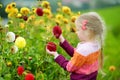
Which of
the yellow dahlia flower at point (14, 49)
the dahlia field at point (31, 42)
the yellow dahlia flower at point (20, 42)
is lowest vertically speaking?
the dahlia field at point (31, 42)

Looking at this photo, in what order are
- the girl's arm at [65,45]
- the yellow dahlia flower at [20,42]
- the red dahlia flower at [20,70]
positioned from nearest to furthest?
1. the red dahlia flower at [20,70]
2. the yellow dahlia flower at [20,42]
3. the girl's arm at [65,45]

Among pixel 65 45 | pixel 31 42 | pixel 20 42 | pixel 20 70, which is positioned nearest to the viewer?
pixel 20 70

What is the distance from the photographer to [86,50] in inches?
156

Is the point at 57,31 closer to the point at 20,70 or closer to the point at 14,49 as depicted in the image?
the point at 14,49

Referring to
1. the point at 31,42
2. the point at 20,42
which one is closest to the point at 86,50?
the point at 20,42

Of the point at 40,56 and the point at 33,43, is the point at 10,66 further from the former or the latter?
the point at 33,43

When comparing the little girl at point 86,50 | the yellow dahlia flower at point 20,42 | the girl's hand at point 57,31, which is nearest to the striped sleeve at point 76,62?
the little girl at point 86,50

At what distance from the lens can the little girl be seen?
3971mm

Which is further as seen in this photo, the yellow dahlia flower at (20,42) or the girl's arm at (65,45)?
the girl's arm at (65,45)

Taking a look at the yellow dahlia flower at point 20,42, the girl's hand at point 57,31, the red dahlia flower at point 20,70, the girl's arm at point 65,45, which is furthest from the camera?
the girl's arm at point 65,45

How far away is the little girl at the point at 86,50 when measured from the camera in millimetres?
3971

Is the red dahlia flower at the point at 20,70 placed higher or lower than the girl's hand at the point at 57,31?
lower

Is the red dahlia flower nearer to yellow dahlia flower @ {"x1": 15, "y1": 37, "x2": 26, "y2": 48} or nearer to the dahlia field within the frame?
the dahlia field

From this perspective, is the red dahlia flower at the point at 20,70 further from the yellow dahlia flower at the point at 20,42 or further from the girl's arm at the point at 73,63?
the girl's arm at the point at 73,63
